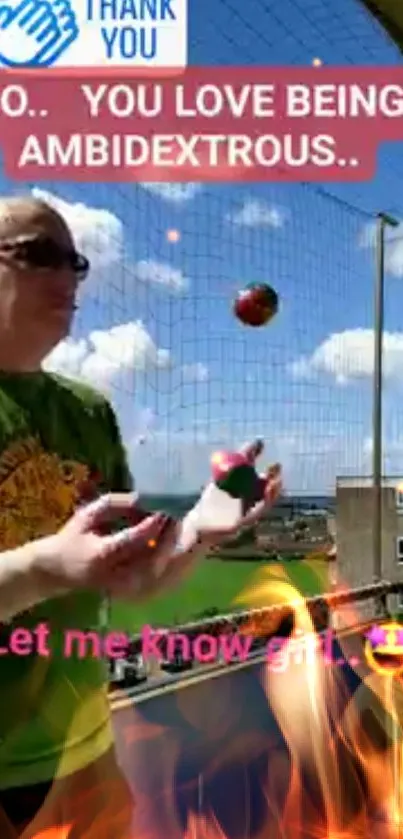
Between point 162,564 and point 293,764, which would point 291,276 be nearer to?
point 162,564

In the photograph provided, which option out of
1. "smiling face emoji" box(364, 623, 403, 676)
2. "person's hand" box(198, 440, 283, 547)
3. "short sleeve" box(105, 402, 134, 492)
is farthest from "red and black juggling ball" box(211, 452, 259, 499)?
"smiling face emoji" box(364, 623, 403, 676)

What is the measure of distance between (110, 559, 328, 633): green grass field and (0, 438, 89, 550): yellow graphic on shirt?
0.56 feet

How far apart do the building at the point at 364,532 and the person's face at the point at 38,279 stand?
514mm

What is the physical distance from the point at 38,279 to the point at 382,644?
2.52 feet

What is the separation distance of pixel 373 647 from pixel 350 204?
2.25ft

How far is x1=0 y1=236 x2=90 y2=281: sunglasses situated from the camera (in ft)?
7.01

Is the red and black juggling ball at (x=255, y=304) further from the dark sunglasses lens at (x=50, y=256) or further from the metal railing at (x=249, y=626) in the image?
the metal railing at (x=249, y=626)

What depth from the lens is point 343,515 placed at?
2.27 metres

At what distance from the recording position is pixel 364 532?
228 centimetres

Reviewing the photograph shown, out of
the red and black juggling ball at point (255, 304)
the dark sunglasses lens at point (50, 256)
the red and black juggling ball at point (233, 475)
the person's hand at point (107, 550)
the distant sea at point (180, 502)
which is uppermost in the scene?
the dark sunglasses lens at point (50, 256)

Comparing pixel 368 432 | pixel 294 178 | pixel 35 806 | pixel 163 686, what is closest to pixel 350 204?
pixel 294 178

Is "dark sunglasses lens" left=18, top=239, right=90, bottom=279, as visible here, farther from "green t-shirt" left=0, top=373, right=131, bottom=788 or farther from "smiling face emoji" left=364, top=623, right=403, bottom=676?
"smiling face emoji" left=364, top=623, right=403, bottom=676

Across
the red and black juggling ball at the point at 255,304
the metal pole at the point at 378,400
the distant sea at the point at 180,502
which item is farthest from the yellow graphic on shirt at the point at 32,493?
the metal pole at the point at 378,400

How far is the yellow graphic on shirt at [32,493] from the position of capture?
2104 millimetres
